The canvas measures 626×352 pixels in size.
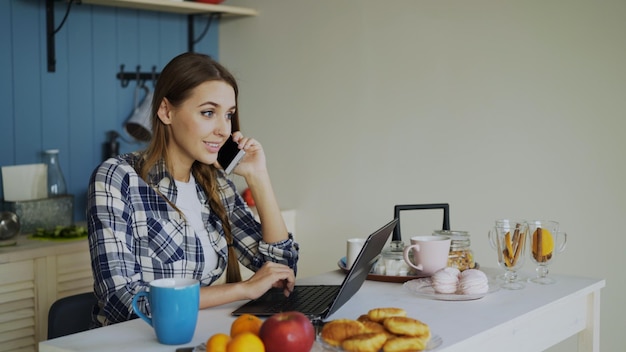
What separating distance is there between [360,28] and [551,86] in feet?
2.93

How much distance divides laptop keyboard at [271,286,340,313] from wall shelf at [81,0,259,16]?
71.8 inches

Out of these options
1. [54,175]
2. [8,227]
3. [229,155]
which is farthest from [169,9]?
[229,155]

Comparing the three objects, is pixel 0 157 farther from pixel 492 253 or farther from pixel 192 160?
pixel 492 253

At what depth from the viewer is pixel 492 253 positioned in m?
3.09

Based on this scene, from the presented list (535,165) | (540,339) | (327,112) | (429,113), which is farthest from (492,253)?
(540,339)

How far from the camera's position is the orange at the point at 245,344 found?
1.30 m

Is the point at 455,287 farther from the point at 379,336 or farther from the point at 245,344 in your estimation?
the point at 245,344

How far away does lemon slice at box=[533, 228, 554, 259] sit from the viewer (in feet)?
6.52

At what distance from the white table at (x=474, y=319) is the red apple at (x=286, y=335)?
0.11 meters

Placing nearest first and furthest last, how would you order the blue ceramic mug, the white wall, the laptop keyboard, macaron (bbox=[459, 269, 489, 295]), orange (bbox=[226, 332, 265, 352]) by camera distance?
1. orange (bbox=[226, 332, 265, 352])
2. the blue ceramic mug
3. the laptop keyboard
4. macaron (bbox=[459, 269, 489, 295])
5. the white wall

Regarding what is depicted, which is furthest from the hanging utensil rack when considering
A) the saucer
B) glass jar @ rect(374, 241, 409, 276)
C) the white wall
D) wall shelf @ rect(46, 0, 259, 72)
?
the saucer

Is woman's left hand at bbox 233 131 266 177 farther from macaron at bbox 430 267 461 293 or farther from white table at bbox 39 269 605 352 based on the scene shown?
macaron at bbox 430 267 461 293

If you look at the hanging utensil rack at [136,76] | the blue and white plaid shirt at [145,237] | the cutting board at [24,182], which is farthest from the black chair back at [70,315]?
the hanging utensil rack at [136,76]

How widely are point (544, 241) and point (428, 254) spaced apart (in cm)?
28
